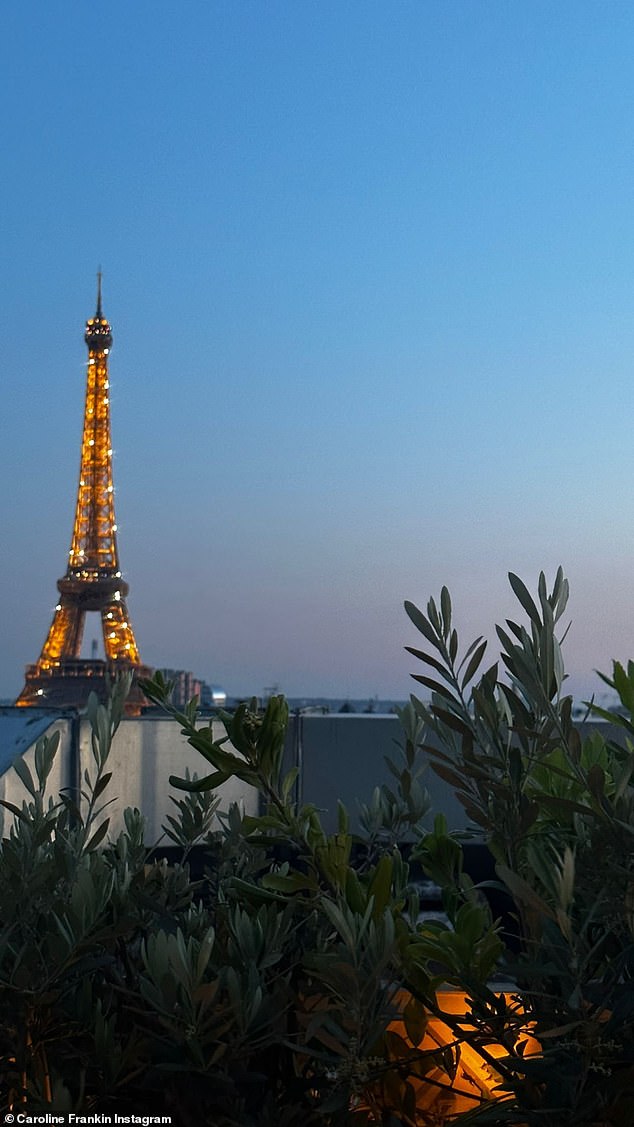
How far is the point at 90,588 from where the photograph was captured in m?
48.8

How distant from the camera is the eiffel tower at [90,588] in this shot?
46156mm

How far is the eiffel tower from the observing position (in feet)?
151

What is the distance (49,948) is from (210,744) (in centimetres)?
41

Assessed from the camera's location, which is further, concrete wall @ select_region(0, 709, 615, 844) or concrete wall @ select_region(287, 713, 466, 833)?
concrete wall @ select_region(287, 713, 466, 833)

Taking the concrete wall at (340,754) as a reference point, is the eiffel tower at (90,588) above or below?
above

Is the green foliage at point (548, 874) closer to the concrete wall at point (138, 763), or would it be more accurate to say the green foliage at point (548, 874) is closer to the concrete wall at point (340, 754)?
the concrete wall at point (138, 763)

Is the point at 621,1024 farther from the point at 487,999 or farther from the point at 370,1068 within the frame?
the point at 370,1068

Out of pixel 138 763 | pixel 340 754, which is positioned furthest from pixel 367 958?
pixel 340 754

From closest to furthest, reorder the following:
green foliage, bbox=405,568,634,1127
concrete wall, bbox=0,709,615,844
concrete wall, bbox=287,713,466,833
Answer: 1. green foliage, bbox=405,568,634,1127
2. concrete wall, bbox=0,709,615,844
3. concrete wall, bbox=287,713,466,833

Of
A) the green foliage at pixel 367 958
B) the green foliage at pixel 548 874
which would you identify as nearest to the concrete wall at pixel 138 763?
the green foliage at pixel 367 958

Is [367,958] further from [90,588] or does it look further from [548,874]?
[90,588]

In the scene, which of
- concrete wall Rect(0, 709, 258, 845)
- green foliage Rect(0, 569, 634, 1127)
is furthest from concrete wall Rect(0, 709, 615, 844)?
green foliage Rect(0, 569, 634, 1127)

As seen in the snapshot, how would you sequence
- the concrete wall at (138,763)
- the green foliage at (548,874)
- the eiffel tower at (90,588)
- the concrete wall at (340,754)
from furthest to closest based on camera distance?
the eiffel tower at (90,588) → the concrete wall at (340,754) → the concrete wall at (138,763) → the green foliage at (548,874)

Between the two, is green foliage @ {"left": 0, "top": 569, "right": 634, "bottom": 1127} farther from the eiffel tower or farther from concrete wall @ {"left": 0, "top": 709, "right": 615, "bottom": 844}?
the eiffel tower
